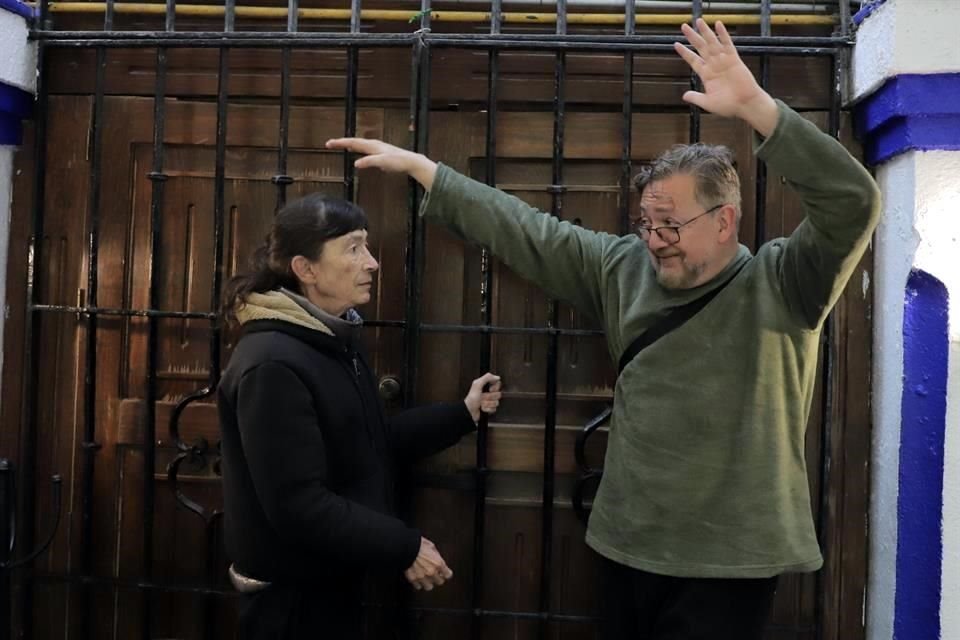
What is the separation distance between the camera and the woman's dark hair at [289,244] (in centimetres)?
199

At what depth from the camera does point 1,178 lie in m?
2.56

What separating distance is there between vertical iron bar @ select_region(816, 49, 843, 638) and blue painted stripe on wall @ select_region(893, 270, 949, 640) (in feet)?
0.64

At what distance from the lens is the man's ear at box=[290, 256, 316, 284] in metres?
2.00

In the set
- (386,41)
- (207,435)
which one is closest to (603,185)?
(386,41)

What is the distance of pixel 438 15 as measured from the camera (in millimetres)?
2486

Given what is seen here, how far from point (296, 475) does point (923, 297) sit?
1.66 meters

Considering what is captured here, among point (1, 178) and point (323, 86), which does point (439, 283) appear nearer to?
point (323, 86)

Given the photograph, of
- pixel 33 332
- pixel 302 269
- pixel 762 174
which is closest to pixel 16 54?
pixel 33 332

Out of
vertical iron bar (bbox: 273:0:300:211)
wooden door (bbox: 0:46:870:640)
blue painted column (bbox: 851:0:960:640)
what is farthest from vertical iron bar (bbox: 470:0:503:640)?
blue painted column (bbox: 851:0:960:640)

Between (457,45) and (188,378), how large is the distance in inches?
51.3

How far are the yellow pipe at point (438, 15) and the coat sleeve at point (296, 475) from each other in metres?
1.25

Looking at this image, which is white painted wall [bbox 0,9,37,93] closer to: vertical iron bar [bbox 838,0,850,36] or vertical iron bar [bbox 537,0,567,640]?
vertical iron bar [bbox 537,0,567,640]

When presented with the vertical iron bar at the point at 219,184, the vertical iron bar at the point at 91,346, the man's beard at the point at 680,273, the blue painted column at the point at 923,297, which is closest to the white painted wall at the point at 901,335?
the blue painted column at the point at 923,297

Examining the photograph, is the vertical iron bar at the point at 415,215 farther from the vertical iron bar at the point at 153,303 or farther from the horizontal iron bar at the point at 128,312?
the vertical iron bar at the point at 153,303
